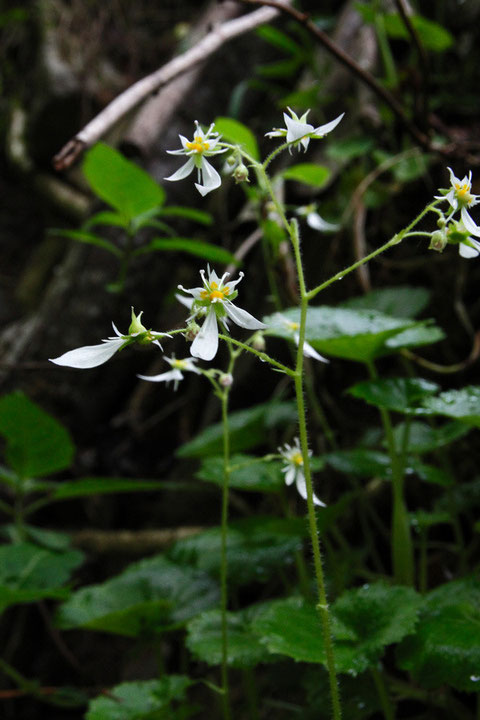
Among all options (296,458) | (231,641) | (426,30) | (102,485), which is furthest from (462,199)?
(426,30)

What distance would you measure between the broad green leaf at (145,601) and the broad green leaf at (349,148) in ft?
4.93

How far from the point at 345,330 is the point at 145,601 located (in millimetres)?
830

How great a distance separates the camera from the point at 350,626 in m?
1.04

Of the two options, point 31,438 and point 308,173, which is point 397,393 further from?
point 31,438

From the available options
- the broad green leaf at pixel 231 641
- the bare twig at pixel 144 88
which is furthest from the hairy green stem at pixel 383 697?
the bare twig at pixel 144 88

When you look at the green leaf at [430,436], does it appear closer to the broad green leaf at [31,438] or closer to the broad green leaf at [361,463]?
the broad green leaf at [361,463]

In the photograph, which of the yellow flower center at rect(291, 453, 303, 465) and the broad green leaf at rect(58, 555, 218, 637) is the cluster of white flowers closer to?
the yellow flower center at rect(291, 453, 303, 465)

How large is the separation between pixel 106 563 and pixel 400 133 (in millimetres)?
2062

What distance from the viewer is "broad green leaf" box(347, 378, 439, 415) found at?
45.9 inches

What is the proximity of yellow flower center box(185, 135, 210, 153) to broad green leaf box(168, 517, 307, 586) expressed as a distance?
2.56 feet

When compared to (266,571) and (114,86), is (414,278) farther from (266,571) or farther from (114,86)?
(114,86)

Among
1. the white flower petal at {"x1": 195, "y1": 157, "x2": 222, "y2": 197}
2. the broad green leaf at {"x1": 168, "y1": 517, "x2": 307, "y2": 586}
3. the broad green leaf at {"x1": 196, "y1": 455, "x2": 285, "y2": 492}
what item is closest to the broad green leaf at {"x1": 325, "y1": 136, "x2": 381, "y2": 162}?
the broad green leaf at {"x1": 196, "y1": 455, "x2": 285, "y2": 492}

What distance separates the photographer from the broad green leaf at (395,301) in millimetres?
1762

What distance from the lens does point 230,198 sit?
2623mm
